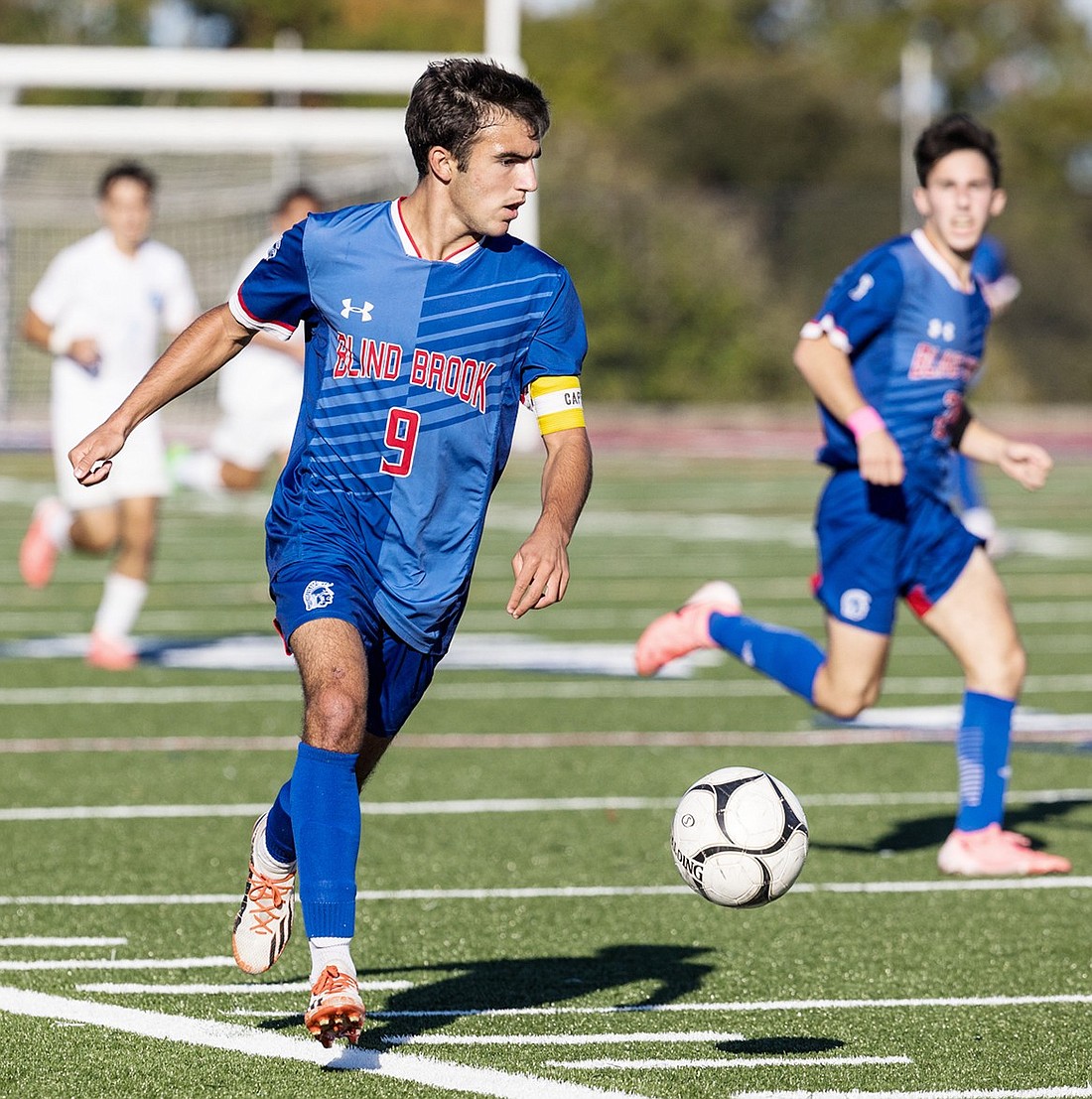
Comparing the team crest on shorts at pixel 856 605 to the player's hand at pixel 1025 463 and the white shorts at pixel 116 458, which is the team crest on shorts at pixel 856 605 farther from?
the white shorts at pixel 116 458

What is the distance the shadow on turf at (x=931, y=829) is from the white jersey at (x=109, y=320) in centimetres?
493

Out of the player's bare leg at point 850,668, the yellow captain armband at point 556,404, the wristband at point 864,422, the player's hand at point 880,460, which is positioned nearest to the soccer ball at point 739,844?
the yellow captain armband at point 556,404

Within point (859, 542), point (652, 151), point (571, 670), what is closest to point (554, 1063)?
point (859, 542)

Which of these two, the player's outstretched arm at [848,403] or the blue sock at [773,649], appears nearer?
the player's outstretched arm at [848,403]

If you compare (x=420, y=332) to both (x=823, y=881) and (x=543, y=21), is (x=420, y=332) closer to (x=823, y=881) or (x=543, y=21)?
(x=823, y=881)

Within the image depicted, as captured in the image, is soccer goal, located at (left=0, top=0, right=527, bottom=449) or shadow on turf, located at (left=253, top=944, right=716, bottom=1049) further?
soccer goal, located at (left=0, top=0, right=527, bottom=449)

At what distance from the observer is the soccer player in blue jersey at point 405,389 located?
4996 mm

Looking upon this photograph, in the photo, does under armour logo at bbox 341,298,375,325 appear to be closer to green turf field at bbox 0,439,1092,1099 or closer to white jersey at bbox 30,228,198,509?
green turf field at bbox 0,439,1092,1099

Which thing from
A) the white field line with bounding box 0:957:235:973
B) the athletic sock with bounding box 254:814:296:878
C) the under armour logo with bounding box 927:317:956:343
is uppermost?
the under armour logo with bounding box 927:317:956:343

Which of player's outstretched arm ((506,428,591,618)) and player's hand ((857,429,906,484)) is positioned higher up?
player's hand ((857,429,906,484))

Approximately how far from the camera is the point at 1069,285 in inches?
1622

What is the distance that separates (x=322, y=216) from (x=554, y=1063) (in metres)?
2.00

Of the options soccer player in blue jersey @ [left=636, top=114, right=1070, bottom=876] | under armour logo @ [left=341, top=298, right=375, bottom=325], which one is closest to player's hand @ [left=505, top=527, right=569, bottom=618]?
under armour logo @ [left=341, top=298, right=375, bottom=325]

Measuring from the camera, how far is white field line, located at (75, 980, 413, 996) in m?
5.39
